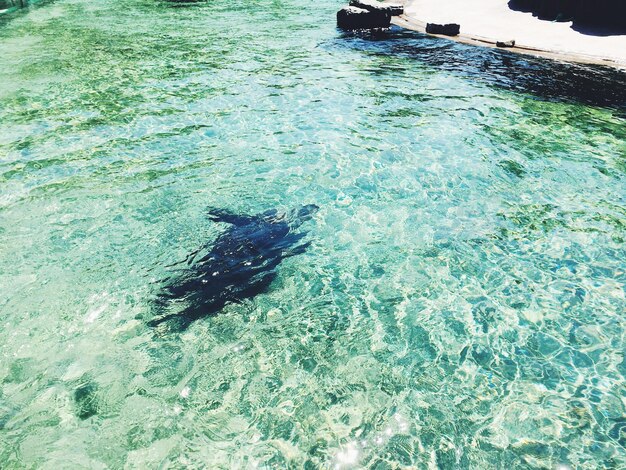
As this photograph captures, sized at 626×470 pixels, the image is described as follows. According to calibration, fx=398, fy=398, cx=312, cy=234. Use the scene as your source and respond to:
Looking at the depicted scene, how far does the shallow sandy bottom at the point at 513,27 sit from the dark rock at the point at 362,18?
8.70 feet

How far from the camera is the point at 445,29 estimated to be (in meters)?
17.9

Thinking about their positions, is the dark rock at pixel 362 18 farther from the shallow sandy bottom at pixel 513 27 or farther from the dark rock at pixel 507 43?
the dark rock at pixel 507 43

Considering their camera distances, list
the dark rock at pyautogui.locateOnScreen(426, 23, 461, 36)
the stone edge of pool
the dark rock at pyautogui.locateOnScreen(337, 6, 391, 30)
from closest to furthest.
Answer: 1. the stone edge of pool
2. the dark rock at pyautogui.locateOnScreen(426, 23, 461, 36)
3. the dark rock at pyautogui.locateOnScreen(337, 6, 391, 30)

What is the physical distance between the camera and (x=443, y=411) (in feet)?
14.2

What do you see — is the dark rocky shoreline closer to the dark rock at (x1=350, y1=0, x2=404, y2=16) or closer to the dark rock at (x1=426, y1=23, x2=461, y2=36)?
the dark rock at (x1=426, y1=23, x2=461, y2=36)

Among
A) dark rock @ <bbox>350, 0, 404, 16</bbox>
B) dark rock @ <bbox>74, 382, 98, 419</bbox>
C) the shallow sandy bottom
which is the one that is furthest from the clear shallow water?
dark rock @ <bbox>350, 0, 404, 16</bbox>

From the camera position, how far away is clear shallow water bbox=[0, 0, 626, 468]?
13.6 feet

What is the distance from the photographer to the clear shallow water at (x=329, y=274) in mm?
4160

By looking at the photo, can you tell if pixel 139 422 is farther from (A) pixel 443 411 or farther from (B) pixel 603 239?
(B) pixel 603 239

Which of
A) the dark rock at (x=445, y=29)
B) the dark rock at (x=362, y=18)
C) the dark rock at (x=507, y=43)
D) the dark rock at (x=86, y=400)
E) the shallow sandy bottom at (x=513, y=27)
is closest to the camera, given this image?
the dark rock at (x=86, y=400)

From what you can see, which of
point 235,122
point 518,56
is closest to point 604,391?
point 235,122

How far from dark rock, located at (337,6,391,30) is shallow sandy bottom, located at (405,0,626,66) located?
2.65 metres

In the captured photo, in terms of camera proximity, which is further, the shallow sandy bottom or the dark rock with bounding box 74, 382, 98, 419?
the shallow sandy bottom

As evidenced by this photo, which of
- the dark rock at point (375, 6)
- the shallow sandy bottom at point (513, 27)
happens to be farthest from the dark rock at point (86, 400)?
the dark rock at point (375, 6)
